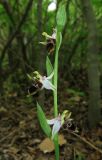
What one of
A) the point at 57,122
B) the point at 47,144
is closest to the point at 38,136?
the point at 47,144

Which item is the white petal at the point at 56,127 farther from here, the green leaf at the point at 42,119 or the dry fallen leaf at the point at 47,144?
the dry fallen leaf at the point at 47,144

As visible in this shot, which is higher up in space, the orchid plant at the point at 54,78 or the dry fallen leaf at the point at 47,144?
the orchid plant at the point at 54,78

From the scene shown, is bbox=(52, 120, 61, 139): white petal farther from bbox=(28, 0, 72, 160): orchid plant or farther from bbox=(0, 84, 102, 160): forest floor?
bbox=(0, 84, 102, 160): forest floor

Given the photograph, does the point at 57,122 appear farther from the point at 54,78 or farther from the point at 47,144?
the point at 47,144

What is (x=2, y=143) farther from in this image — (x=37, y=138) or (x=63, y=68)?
(x=63, y=68)

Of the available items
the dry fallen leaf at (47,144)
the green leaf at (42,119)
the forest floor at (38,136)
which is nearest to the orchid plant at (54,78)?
the green leaf at (42,119)

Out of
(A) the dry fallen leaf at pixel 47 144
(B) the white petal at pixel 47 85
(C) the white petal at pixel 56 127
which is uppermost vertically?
(B) the white petal at pixel 47 85

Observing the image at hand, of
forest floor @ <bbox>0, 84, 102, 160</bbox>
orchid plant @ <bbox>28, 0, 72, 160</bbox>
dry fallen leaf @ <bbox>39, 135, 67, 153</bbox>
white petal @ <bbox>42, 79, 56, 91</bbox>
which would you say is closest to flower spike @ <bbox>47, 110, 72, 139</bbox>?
orchid plant @ <bbox>28, 0, 72, 160</bbox>

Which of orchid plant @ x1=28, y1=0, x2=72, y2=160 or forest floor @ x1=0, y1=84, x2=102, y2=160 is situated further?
forest floor @ x1=0, y1=84, x2=102, y2=160

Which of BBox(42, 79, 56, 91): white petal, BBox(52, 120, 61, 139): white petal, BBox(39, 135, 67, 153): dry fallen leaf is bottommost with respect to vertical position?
BBox(39, 135, 67, 153): dry fallen leaf

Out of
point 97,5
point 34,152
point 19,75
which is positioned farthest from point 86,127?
point 19,75
